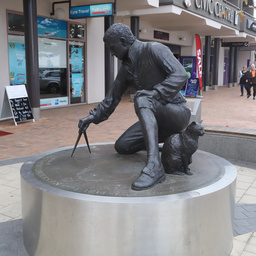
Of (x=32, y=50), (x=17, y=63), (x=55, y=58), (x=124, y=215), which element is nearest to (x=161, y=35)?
(x=55, y=58)

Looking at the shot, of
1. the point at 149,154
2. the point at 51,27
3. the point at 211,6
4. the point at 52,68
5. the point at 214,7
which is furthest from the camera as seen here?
the point at 214,7

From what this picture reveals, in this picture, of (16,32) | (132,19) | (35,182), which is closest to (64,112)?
(16,32)

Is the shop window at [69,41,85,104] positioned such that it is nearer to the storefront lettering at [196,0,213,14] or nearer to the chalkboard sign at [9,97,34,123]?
the chalkboard sign at [9,97,34,123]

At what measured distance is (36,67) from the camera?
9.48 m

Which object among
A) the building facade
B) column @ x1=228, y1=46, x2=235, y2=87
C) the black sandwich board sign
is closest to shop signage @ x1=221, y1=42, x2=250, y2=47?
column @ x1=228, y1=46, x2=235, y2=87

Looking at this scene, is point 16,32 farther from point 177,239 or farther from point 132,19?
point 177,239

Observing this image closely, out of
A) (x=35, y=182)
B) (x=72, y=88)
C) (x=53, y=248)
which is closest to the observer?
(x=53, y=248)

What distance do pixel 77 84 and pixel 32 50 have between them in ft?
13.2

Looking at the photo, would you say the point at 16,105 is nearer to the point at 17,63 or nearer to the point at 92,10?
the point at 17,63

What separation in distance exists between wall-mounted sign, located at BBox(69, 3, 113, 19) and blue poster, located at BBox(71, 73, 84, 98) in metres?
2.62

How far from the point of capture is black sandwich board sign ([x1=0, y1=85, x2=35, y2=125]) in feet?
29.6

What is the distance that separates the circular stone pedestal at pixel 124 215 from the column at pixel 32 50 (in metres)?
6.91

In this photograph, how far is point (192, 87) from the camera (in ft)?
53.7

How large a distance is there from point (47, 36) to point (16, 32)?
150 centimetres
